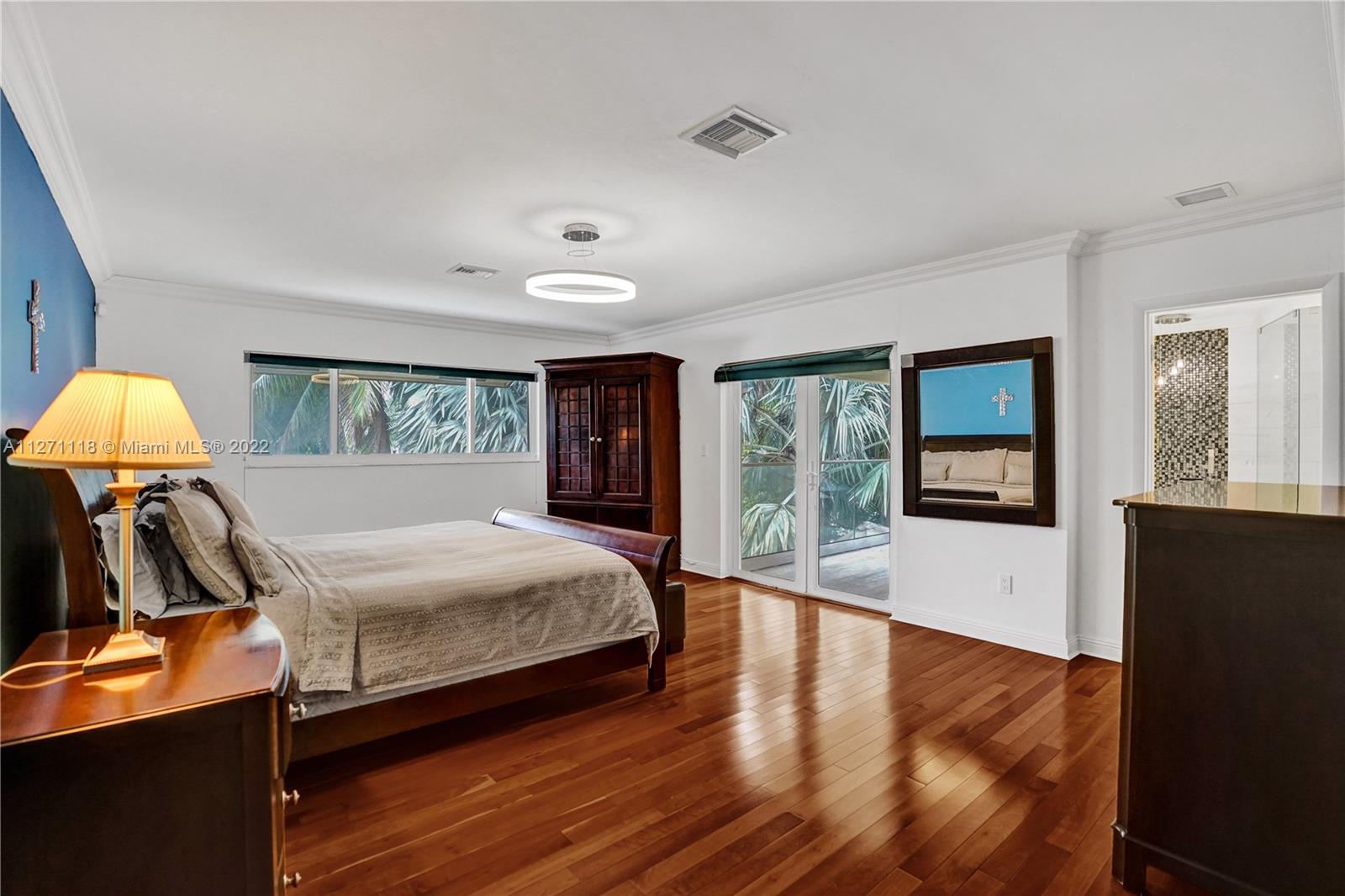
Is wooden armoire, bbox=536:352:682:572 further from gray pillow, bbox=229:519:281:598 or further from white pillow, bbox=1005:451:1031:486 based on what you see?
gray pillow, bbox=229:519:281:598

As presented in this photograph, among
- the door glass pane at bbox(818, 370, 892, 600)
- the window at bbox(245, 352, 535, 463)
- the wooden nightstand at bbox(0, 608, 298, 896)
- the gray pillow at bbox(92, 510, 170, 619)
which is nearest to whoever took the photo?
the wooden nightstand at bbox(0, 608, 298, 896)

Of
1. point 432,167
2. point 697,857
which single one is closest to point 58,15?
point 432,167

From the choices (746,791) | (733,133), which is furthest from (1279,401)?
(746,791)

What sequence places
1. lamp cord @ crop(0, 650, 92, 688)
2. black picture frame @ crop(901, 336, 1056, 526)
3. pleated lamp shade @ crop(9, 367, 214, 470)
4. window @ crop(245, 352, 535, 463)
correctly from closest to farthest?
lamp cord @ crop(0, 650, 92, 688), pleated lamp shade @ crop(9, 367, 214, 470), black picture frame @ crop(901, 336, 1056, 526), window @ crop(245, 352, 535, 463)

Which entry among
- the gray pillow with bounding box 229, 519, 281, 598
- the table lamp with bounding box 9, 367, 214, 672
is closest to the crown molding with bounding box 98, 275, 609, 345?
the gray pillow with bounding box 229, 519, 281, 598

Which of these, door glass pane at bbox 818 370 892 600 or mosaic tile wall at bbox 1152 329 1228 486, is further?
mosaic tile wall at bbox 1152 329 1228 486

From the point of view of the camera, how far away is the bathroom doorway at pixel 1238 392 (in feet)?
10.9

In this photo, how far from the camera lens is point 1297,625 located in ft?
5.11

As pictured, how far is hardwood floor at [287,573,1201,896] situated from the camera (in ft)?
6.16

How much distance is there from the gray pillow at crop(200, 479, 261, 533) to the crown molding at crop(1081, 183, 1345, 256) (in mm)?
4642

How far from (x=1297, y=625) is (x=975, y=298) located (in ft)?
9.65

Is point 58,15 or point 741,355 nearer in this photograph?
point 58,15

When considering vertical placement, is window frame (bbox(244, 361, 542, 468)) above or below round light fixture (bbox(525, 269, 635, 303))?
below

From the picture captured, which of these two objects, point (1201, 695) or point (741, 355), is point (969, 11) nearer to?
point (1201, 695)
